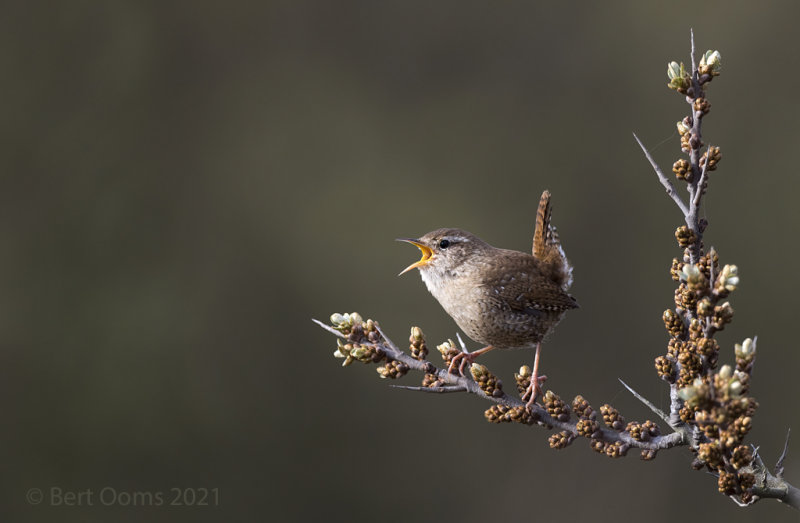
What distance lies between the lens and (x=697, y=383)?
62.6 inches

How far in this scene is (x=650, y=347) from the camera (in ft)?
19.9

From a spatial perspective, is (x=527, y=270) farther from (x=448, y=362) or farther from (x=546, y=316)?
(x=448, y=362)

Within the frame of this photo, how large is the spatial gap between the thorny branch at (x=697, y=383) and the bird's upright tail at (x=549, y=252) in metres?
1.15

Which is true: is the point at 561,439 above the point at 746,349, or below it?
below

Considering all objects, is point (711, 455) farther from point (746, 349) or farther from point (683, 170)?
point (683, 170)

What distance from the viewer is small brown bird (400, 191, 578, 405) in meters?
2.77

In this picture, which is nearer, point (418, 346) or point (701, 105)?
point (701, 105)

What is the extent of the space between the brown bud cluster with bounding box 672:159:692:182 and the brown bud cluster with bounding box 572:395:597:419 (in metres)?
0.62

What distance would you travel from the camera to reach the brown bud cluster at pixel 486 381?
210 cm

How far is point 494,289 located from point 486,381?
30.4 inches

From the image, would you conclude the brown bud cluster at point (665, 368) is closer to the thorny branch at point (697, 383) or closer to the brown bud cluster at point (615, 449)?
the thorny branch at point (697, 383)

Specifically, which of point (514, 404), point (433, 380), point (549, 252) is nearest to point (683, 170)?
point (514, 404)

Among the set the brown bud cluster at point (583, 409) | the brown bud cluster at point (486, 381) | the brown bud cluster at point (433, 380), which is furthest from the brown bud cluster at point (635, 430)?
the brown bud cluster at point (433, 380)

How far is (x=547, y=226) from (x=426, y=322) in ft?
13.1
